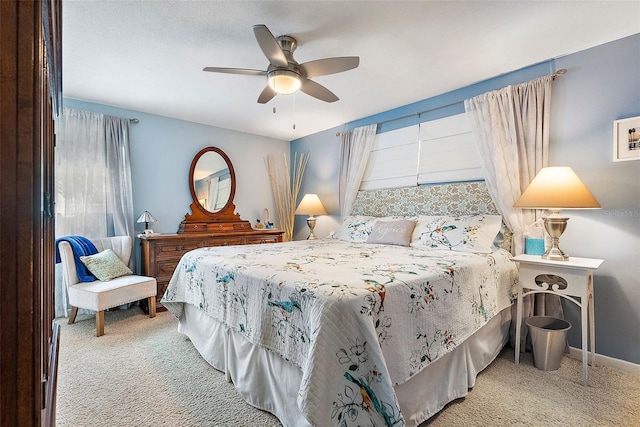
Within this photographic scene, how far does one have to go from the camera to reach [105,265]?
321 centimetres

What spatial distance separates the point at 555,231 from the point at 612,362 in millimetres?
1065

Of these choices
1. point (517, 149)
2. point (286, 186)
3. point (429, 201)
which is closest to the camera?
point (517, 149)

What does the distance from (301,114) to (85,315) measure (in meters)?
3.41

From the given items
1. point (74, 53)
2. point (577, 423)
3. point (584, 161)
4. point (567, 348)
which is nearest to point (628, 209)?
point (584, 161)

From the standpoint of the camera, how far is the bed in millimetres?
1291

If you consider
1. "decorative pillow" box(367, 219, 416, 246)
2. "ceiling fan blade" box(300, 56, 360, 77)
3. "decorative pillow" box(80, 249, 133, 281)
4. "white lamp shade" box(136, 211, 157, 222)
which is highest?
"ceiling fan blade" box(300, 56, 360, 77)

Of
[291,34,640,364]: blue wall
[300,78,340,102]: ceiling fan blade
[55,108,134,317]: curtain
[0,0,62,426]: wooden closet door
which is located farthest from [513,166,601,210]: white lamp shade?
[55,108,134,317]: curtain

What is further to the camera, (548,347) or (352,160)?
(352,160)

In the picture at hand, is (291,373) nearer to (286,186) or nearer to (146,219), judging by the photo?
(146,219)

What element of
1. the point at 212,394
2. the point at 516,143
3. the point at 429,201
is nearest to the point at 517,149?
the point at 516,143

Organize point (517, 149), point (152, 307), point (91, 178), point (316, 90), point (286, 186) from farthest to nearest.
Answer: point (286, 186) → point (91, 178) → point (152, 307) → point (517, 149) → point (316, 90)

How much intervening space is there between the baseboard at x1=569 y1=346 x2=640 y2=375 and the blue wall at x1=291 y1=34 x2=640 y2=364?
0.12 ft

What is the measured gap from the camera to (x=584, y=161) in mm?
2484

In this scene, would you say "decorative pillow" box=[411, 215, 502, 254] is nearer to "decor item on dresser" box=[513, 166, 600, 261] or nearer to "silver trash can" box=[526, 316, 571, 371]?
"decor item on dresser" box=[513, 166, 600, 261]
